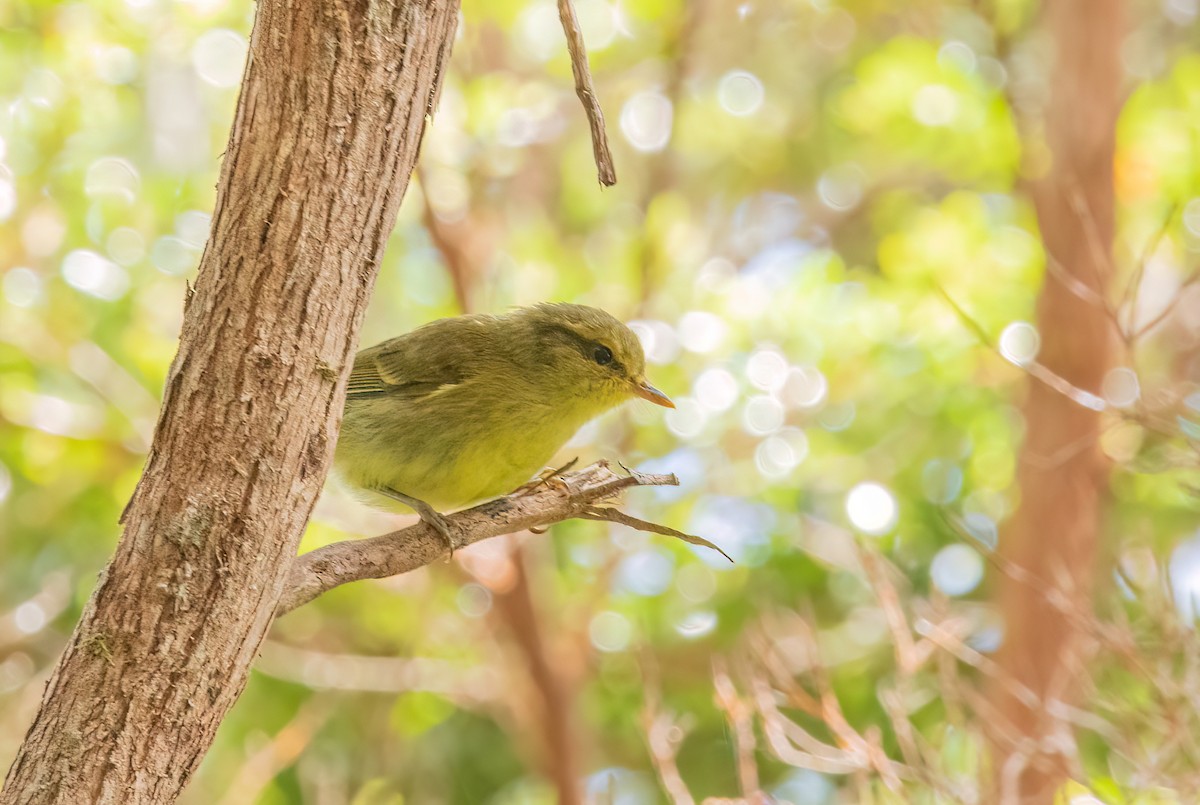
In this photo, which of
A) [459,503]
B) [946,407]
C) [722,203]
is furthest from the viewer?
[722,203]

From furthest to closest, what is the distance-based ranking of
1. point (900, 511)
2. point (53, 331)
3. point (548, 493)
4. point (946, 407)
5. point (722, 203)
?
point (722, 203) → point (946, 407) → point (900, 511) → point (53, 331) → point (548, 493)

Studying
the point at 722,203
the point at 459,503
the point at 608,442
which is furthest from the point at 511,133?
the point at 459,503

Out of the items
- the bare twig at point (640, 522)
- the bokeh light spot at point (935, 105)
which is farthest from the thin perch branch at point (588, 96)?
the bokeh light spot at point (935, 105)

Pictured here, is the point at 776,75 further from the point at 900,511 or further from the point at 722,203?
the point at 900,511

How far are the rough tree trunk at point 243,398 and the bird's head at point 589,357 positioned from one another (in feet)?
5.20

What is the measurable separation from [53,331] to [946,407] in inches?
183

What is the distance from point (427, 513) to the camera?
10.6 ft

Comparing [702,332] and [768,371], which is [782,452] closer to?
[768,371]

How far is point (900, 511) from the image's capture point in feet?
20.6

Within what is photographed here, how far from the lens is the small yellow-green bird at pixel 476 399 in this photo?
137 inches

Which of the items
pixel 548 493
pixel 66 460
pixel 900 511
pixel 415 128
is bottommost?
pixel 900 511

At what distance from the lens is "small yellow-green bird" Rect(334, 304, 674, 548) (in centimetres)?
348

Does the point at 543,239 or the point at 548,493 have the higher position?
the point at 548,493

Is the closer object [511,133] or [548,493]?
[548,493]
